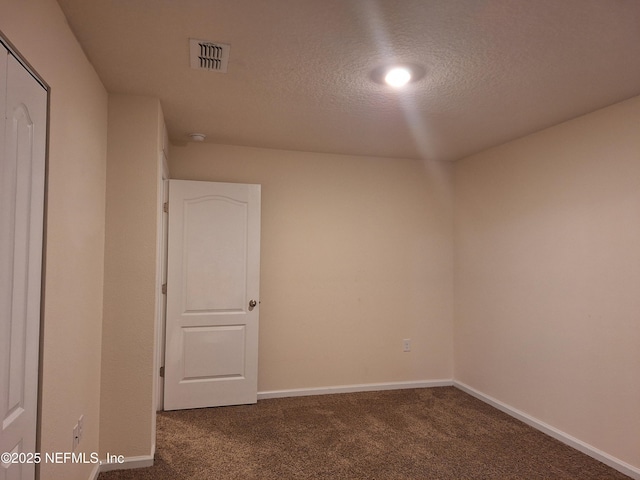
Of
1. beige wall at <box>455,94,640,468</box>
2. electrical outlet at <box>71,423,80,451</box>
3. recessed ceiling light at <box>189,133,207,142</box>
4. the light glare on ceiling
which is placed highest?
recessed ceiling light at <box>189,133,207,142</box>

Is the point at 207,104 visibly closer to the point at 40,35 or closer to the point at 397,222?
the point at 40,35

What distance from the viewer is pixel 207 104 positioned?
2.79 m

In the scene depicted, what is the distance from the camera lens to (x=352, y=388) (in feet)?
13.4

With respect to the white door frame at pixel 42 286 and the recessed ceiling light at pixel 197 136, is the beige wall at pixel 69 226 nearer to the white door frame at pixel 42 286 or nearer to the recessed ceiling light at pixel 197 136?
the white door frame at pixel 42 286

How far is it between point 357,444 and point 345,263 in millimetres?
1738

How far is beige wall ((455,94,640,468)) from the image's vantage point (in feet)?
8.59

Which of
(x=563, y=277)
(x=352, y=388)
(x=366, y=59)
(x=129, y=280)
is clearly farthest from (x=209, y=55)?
(x=352, y=388)

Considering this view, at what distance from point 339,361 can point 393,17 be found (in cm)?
322

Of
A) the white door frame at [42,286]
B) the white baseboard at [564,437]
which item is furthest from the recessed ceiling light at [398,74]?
the white baseboard at [564,437]

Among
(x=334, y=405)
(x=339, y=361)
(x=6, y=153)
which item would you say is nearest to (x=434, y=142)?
(x=339, y=361)

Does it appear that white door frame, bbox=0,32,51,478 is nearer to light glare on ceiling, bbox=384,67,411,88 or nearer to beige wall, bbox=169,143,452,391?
light glare on ceiling, bbox=384,67,411,88

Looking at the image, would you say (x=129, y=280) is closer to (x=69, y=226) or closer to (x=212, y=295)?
(x=69, y=226)

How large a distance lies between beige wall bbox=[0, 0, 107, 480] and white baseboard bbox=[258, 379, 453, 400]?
1730mm

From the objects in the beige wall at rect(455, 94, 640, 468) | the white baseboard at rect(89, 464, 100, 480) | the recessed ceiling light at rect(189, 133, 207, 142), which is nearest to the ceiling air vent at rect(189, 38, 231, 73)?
the recessed ceiling light at rect(189, 133, 207, 142)
